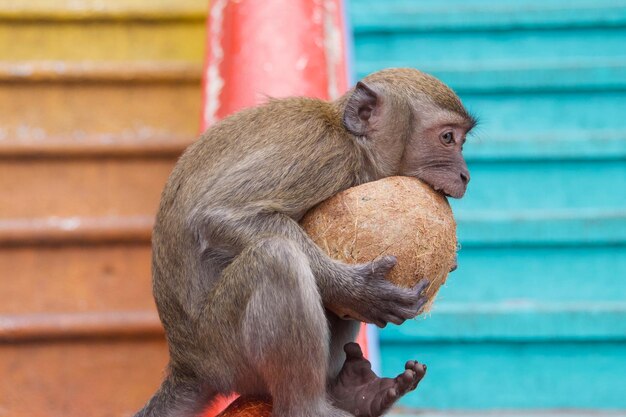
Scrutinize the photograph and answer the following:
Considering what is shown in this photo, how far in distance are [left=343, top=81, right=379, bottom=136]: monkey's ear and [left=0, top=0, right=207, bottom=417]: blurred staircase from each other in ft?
4.66

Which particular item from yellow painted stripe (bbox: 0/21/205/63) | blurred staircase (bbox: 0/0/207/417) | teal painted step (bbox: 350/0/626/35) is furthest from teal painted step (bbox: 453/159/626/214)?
yellow painted stripe (bbox: 0/21/205/63)

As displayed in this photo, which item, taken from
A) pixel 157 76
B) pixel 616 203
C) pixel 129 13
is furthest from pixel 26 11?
pixel 616 203

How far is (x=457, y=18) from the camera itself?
199 inches

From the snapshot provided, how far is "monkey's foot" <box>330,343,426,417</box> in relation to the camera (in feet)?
8.29

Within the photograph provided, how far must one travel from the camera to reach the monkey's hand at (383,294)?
2389 mm

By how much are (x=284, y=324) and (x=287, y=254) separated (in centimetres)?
16

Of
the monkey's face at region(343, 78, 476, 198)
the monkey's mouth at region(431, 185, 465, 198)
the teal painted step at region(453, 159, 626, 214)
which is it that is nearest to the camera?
the monkey's mouth at region(431, 185, 465, 198)

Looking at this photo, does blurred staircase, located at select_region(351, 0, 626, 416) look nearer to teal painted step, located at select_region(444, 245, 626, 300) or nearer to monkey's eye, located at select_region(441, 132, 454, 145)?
teal painted step, located at select_region(444, 245, 626, 300)

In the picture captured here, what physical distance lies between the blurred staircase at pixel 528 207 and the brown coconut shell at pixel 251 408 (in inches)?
55.9

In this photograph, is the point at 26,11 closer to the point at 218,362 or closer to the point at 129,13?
the point at 129,13

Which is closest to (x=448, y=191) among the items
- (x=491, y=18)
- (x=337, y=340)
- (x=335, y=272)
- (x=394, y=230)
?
(x=394, y=230)

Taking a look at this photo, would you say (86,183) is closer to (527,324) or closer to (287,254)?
(527,324)

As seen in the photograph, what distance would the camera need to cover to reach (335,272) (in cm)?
241

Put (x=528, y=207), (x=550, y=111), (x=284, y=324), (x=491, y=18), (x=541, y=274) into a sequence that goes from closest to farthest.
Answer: (x=284, y=324) < (x=541, y=274) < (x=528, y=207) < (x=550, y=111) < (x=491, y=18)
